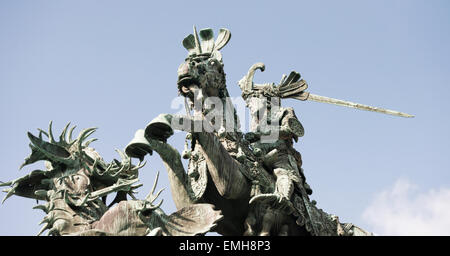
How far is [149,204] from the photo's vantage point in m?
10.9

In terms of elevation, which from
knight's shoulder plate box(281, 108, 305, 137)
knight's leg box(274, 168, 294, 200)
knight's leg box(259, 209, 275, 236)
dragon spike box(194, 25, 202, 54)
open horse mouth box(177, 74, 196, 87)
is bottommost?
knight's leg box(259, 209, 275, 236)

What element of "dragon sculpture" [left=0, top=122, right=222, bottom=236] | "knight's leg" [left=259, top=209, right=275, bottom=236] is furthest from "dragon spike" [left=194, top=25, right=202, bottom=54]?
"knight's leg" [left=259, top=209, right=275, bottom=236]

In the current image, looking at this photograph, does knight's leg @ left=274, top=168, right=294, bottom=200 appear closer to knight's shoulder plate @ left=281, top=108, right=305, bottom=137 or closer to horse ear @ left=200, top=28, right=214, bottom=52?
knight's shoulder plate @ left=281, top=108, right=305, bottom=137

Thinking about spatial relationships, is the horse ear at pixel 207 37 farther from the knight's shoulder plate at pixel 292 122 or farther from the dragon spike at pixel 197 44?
the knight's shoulder plate at pixel 292 122

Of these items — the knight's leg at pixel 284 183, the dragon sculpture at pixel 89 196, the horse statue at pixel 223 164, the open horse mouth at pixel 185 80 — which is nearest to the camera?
the dragon sculpture at pixel 89 196

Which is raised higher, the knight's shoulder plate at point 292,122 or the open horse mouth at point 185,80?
the knight's shoulder plate at point 292,122

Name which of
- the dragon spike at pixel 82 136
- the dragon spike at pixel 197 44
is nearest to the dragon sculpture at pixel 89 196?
the dragon spike at pixel 82 136

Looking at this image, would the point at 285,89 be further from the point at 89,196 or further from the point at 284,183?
the point at 89,196

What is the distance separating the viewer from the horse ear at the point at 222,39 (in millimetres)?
12555

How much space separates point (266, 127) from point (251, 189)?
147 cm

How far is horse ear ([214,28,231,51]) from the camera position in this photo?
12.6 meters

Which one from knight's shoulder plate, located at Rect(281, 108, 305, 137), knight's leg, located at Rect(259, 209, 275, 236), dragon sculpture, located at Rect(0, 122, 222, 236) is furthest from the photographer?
knight's shoulder plate, located at Rect(281, 108, 305, 137)

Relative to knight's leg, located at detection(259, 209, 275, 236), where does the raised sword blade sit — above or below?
above

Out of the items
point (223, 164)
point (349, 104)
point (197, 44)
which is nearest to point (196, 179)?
point (223, 164)
